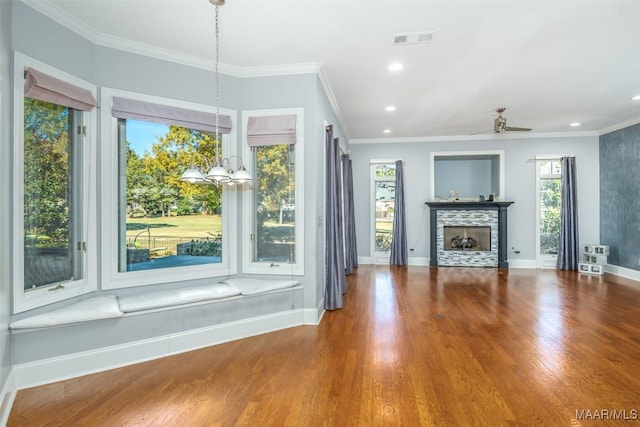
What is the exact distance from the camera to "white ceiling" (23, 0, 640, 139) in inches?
105

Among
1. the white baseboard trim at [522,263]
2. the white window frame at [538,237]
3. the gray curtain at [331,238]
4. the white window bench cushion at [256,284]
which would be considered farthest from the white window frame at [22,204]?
the white window frame at [538,237]

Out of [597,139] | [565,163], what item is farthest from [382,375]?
[597,139]

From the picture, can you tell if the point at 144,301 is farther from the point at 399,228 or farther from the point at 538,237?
the point at 538,237

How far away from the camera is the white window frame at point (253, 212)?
12.2ft

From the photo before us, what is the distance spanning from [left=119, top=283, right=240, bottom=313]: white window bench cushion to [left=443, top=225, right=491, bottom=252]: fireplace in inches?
229

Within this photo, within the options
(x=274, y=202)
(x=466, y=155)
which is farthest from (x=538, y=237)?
(x=274, y=202)

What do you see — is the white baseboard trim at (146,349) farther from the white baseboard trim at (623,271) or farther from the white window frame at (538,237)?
the white baseboard trim at (623,271)

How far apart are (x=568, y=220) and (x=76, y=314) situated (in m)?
8.45

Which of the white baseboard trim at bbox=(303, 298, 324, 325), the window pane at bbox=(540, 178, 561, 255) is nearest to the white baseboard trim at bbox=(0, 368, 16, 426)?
the white baseboard trim at bbox=(303, 298, 324, 325)

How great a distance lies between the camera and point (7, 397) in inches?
85.0

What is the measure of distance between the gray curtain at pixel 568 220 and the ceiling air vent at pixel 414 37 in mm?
5742

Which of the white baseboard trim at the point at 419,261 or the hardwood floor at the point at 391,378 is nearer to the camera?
the hardwood floor at the point at 391,378

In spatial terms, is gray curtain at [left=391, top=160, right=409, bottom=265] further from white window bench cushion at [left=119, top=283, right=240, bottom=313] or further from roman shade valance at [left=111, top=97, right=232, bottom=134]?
white window bench cushion at [left=119, top=283, right=240, bottom=313]

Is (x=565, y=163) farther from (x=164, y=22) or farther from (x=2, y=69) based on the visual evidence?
(x=2, y=69)
